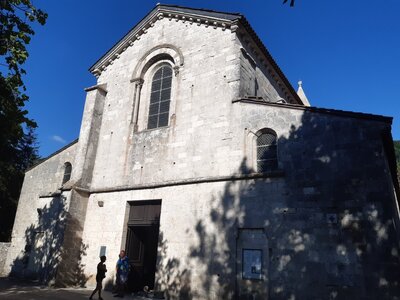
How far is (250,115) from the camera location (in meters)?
11.1

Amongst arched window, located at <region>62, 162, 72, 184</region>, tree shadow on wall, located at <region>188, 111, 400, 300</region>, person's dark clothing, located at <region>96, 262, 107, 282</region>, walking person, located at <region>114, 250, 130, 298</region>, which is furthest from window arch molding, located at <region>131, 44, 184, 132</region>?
person's dark clothing, located at <region>96, 262, 107, 282</region>

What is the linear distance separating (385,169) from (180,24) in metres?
10.4

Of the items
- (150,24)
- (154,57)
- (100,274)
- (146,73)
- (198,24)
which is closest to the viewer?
A: (100,274)

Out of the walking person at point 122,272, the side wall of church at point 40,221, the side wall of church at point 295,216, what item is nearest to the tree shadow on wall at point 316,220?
the side wall of church at point 295,216

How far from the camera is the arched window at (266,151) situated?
34.1 ft

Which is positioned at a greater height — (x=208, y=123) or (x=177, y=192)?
(x=208, y=123)

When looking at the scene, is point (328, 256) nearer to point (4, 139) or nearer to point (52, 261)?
point (4, 139)

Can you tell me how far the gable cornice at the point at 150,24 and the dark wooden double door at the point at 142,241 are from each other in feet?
24.9

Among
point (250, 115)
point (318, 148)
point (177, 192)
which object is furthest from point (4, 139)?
point (318, 148)

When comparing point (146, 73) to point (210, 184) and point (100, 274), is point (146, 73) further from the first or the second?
point (100, 274)

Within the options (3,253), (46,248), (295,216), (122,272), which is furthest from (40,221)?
(295,216)

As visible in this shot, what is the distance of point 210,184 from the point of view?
1091 centimetres

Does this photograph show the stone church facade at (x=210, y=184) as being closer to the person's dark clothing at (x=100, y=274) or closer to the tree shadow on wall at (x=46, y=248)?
the tree shadow on wall at (x=46, y=248)

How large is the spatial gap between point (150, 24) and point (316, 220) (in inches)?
463
